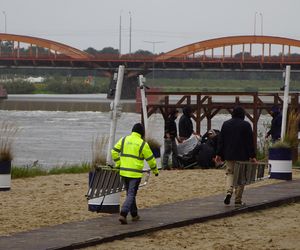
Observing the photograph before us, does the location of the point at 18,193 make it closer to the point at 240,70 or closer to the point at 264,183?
the point at 264,183

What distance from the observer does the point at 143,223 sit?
15.0 metres

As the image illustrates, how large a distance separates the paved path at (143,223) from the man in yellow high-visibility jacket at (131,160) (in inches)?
13.3

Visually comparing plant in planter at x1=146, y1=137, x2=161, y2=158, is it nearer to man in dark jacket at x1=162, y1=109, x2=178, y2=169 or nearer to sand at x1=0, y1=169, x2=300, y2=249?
man in dark jacket at x1=162, y1=109, x2=178, y2=169

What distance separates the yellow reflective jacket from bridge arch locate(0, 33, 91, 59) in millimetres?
85825

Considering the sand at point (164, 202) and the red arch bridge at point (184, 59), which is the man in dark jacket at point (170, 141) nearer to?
the sand at point (164, 202)

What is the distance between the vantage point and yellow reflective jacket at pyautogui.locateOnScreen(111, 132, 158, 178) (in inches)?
584

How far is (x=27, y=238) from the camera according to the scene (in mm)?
13500

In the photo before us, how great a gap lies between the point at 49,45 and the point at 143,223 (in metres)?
97.7

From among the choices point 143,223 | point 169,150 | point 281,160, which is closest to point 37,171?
point 169,150

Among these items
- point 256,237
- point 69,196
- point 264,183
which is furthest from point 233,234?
point 264,183

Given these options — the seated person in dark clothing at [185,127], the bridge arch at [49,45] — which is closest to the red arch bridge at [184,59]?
the bridge arch at [49,45]

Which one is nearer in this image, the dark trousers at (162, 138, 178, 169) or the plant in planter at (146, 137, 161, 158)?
the plant in planter at (146, 137, 161, 158)

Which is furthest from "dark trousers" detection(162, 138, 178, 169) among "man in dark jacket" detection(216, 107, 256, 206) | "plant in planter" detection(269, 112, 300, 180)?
"man in dark jacket" detection(216, 107, 256, 206)

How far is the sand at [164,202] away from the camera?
1370 cm
